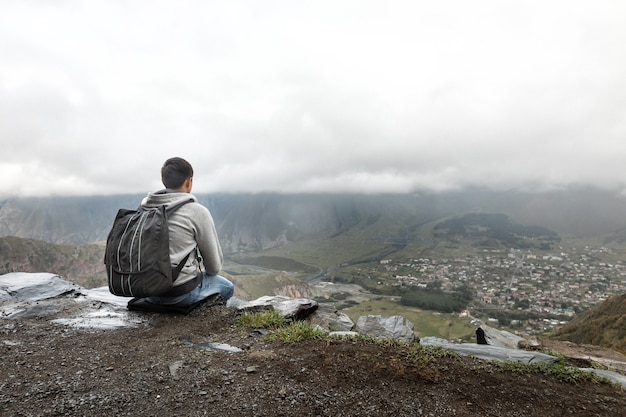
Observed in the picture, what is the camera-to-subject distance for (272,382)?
5.32 meters

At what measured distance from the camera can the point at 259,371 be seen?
570cm

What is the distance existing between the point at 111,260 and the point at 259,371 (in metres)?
4.49

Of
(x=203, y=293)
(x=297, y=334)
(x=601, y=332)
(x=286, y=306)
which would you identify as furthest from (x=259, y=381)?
(x=601, y=332)

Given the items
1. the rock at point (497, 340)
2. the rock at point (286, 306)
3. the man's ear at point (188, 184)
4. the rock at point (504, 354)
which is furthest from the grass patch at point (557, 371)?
the man's ear at point (188, 184)

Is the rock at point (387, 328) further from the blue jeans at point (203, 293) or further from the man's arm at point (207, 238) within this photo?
the man's arm at point (207, 238)

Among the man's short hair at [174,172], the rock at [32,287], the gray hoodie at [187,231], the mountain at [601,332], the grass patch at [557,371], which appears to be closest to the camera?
the grass patch at [557,371]

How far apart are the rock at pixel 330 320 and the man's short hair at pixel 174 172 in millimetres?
5969

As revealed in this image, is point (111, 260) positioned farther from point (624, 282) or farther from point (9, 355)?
point (624, 282)

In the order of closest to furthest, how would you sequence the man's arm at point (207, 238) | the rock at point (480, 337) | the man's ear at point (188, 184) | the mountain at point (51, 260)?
the man's arm at point (207, 238)
the man's ear at point (188, 184)
the rock at point (480, 337)
the mountain at point (51, 260)

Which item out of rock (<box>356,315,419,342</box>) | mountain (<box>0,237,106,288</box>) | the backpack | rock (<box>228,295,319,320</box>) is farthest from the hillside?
mountain (<box>0,237,106,288</box>)

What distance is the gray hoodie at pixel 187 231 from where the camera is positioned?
7.30 meters

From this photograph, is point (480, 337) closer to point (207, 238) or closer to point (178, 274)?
point (207, 238)

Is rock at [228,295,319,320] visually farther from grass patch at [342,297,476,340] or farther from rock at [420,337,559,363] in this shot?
grass patch at [342,297,476,340]

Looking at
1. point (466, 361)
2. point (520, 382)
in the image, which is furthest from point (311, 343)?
point (520, 382)
